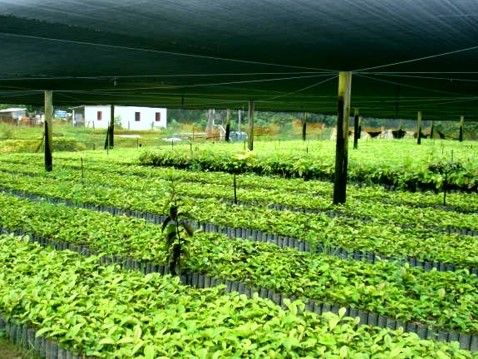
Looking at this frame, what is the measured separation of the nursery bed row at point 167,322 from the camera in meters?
2.96

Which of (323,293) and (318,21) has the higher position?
(318,21)

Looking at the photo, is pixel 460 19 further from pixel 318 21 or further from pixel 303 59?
pixel 303 59

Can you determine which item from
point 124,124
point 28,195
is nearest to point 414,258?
point 28,195

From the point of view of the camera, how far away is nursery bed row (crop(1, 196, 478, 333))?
4.00 meters

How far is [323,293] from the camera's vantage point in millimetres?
4305

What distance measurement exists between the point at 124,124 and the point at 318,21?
49359 millimetres

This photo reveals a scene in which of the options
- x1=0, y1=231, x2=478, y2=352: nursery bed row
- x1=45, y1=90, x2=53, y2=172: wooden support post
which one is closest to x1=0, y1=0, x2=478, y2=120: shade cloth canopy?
x1=0, y1=231, x2=478, y2=352: nursery bed row

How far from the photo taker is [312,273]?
4699 mm

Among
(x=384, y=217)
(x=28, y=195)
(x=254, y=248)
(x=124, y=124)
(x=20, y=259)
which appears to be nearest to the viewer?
(x=20, y=259)

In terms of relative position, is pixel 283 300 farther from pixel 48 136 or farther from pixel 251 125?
pixel 251 125

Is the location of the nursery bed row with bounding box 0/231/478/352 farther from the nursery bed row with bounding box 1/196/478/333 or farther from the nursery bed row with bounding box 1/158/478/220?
the nursery bed row with bounding box 1/158/478/220

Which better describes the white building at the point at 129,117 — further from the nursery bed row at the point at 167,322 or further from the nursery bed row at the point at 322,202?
the nursery bed row at the point at 167,322

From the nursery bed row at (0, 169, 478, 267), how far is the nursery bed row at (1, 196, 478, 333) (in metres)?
0.60

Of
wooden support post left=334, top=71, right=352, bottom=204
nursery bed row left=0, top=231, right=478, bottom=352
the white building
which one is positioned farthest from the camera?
the white building
